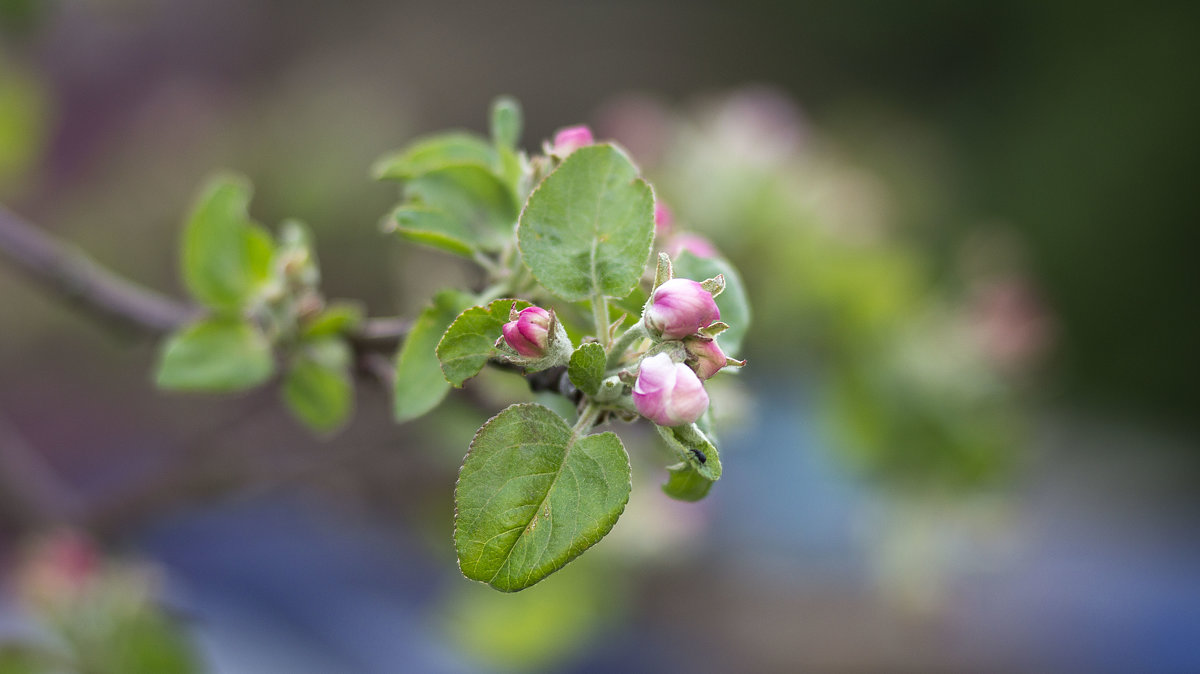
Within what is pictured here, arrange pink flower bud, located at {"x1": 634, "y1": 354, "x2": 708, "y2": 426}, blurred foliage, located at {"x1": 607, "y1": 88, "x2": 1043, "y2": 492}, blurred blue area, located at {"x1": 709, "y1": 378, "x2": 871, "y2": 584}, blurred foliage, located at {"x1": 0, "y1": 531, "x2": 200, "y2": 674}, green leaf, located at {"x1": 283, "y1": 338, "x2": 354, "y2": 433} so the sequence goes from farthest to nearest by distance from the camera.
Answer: blurred blue area, located at {"x1": 709, "y1": 378, "x2": 871, "y2": 584}, blurred foliage, located at {"x1": 607, "y1": 88, "x2": 1043, "y2": 492}, blurred foliage, located at {"x1": 0, "y1": 531, "x2": 200, "y2": 674}, green leaf, located at {"x1": 283, "y1": 338, "x2": 354, "y2": 433}, pink flower bud, located at {"x1": 634, "y1": 354, "x2": 708, "y2": 426}

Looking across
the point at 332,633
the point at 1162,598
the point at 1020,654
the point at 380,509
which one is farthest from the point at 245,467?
the point at 1162,598

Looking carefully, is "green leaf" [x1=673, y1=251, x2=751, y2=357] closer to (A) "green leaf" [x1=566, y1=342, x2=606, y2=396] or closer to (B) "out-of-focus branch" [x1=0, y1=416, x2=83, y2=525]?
(A) "green leaf" [x1=566, y1=342, x2=606, y2=396]

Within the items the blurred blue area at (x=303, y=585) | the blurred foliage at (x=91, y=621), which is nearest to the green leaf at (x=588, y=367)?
the blurred foliage at (x=91, y=621)

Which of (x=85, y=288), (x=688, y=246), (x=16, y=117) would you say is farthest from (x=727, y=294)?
(x=16, y=117)

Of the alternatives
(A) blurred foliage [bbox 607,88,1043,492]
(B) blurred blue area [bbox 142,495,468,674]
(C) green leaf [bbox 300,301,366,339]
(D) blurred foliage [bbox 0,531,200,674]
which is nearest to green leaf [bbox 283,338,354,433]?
(C) green leaf [bbox 300,301,366,339]

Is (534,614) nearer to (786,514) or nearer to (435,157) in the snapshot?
A: (435,157)
